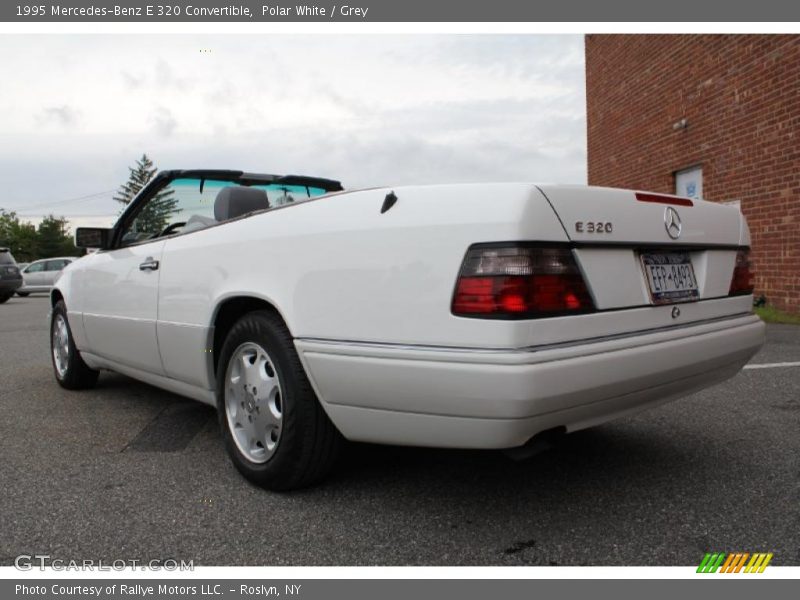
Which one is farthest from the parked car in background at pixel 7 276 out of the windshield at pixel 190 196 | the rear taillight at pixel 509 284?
the rear taillight at pixel 509 284

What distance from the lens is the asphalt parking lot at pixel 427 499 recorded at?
210 centimetres

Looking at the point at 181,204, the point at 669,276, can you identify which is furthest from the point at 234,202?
the point at 669,276

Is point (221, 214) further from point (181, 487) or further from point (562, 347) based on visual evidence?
point (562, 347)

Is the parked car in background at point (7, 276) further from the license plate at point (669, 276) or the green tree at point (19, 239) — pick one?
the green tree at point (19, 239)

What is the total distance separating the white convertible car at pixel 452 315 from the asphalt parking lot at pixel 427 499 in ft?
0.96

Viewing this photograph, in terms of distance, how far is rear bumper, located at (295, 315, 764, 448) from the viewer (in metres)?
1.92

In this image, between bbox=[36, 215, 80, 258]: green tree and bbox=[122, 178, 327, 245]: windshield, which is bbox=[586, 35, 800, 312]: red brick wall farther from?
bbox=[36, 215, 80, 258]: green tree

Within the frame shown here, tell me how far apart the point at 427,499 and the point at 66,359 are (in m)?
3.43

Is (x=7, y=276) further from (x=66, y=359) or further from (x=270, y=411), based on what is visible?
(x=270, y=411)

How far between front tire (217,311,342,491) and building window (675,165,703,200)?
8.50 m

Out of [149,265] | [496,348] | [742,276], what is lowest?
[496,348]

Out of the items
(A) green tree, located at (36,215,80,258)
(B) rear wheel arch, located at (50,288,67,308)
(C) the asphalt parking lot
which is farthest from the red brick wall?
(A) green tree, located at (36,215,80,258)

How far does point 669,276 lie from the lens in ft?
7.97

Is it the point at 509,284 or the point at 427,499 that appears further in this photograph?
the point at 427,499
